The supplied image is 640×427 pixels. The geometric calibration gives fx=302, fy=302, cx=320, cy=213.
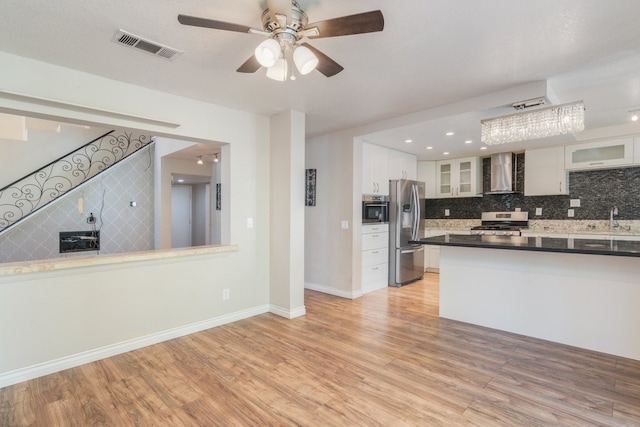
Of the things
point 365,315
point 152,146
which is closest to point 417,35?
point 365,315

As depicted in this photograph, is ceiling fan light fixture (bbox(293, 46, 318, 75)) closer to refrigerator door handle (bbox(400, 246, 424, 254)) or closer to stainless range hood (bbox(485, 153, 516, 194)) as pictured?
refrigerator door handle (bbox(400, 246, 424, 254))

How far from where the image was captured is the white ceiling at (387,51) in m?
1.81

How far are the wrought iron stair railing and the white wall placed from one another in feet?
9.33

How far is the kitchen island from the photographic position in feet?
8.70

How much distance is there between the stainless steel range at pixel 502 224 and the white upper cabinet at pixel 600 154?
43.5 inches

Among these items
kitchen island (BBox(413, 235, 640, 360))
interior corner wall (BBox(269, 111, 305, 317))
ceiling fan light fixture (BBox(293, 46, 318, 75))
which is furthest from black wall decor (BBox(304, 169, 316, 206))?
ceiling fan light fixture (BBox(293, 46, 318, 75))

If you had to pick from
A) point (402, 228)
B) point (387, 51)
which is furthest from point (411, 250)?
point (387, 51)

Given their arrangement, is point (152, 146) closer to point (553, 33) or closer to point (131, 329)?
point (131, 329)

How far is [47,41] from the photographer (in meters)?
2.12

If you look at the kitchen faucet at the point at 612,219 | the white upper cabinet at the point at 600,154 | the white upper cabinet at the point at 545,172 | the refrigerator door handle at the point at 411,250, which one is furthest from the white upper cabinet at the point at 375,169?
the kitchen faucet at the point at 612,219

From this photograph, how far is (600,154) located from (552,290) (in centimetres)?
296

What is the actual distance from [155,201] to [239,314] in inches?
142

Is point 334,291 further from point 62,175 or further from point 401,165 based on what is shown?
point 62,175

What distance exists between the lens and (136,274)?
2928 millimetres
